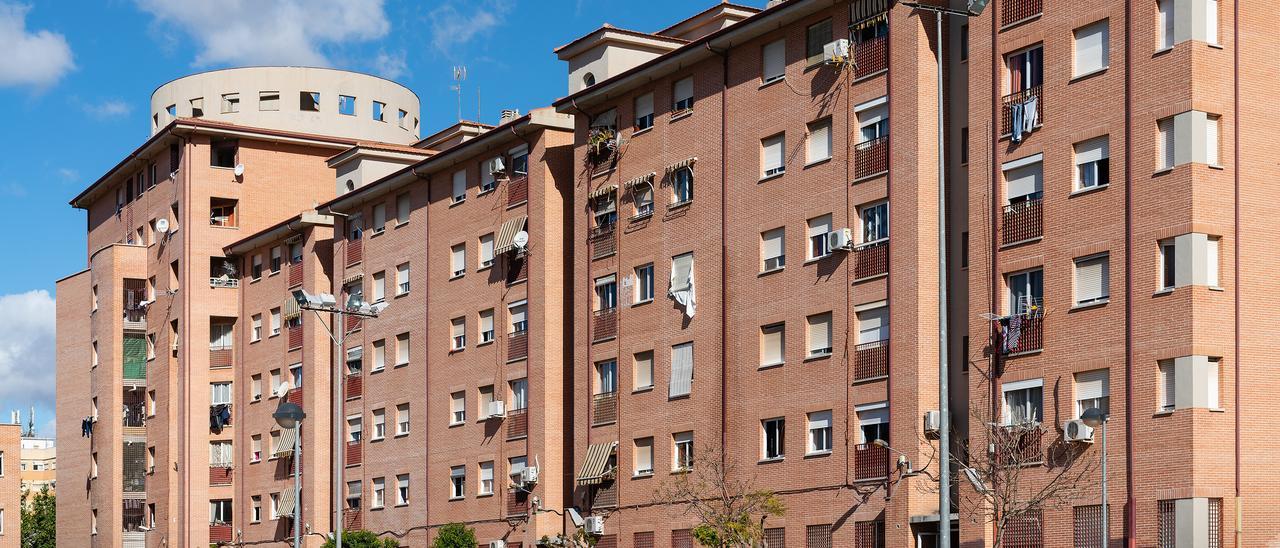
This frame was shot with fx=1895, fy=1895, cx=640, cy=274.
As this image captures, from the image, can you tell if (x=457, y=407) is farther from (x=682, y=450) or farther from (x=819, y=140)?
(x=819, y=140)

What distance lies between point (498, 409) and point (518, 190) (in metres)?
6.30

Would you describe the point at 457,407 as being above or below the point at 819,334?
below

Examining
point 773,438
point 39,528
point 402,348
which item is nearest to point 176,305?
point 402,348

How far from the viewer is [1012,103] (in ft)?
126

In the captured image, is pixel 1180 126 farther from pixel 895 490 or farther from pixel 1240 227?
pixel 895 490

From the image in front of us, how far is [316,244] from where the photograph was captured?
217ft

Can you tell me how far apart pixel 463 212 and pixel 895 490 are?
21.5 m

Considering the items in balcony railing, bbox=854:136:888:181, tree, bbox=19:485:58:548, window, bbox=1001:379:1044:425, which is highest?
balcony railing, bbox=854:136:888:181

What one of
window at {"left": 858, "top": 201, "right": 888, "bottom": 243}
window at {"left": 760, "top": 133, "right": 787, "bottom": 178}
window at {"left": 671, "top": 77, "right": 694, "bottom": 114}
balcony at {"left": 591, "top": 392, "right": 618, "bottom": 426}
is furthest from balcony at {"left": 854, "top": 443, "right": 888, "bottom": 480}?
window at {"left": 671, "top": 77, "right": 694, "bottom": 114}

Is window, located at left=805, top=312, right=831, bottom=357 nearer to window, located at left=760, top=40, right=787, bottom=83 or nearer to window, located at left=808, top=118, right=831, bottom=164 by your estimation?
window, located at left=808, top=118, right=831, bottom=164

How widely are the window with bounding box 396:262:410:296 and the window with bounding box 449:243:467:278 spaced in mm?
3193

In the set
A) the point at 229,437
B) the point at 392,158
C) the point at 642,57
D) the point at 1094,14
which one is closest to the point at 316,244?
the point at 392,158

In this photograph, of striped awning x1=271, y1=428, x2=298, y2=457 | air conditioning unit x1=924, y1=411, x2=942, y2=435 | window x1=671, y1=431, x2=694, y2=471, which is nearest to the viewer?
air conditioning unit x1=924, y1=411, x2=942, y2=435

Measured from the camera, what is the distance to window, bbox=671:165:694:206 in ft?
154
